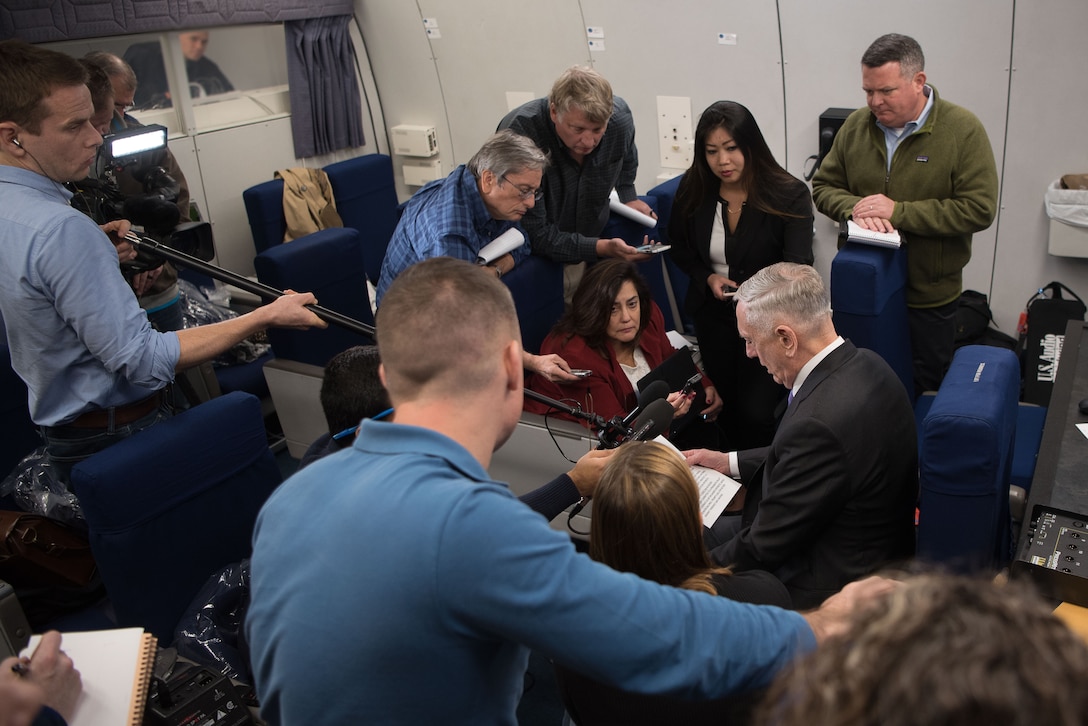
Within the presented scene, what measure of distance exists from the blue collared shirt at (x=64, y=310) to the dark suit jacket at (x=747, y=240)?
210 centimetres

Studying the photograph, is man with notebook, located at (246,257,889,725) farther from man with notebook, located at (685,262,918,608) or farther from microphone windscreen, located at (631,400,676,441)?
microphone windscreen, located at (631,400,676,441)

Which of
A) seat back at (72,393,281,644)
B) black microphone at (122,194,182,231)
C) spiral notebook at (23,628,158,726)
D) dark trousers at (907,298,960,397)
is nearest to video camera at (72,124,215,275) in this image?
black microphone at (122,194,182,231)

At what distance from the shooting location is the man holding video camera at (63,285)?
86.0 inches

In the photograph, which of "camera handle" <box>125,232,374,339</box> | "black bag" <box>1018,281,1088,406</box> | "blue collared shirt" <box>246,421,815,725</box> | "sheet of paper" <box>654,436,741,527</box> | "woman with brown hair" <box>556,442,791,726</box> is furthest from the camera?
"black bag" <box>1018,281,1088,406</box>

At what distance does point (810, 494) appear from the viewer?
7.17ft

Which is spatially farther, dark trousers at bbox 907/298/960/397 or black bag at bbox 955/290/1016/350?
black bag at bbox 955/290/1016/350

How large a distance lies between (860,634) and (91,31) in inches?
212

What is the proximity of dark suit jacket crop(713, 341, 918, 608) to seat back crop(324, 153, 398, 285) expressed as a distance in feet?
14.3

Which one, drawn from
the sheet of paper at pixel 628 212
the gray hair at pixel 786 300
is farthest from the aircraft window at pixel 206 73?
the gray hair at pixel 786 300

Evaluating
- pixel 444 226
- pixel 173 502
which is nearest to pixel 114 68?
pixel 444 226

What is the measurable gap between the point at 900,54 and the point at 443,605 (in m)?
3.06

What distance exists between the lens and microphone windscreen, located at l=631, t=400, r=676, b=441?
2.43 m

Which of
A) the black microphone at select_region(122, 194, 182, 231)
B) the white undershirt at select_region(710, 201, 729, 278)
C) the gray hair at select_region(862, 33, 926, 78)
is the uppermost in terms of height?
the gray hair at select_region(862, 33, 926, 78)

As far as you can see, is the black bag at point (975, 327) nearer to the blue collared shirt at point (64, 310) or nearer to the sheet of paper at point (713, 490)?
the sheet of paper at point (713, 490)
